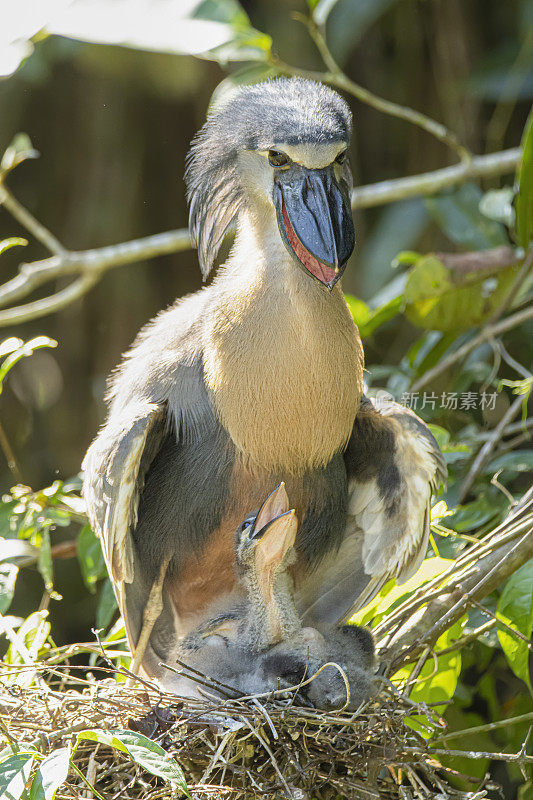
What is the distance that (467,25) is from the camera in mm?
4367

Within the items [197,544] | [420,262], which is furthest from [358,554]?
[420,262]

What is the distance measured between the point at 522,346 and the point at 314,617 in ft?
4.32

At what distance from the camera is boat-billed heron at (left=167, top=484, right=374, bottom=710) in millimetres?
1965

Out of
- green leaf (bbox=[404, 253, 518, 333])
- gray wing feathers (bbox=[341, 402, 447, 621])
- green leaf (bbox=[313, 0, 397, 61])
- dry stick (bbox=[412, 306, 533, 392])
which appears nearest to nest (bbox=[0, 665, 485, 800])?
gray wing feathers (bbox=[341, 402, 447, 621])

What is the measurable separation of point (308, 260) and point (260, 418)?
0.41 metres

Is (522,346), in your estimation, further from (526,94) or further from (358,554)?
(526,94)

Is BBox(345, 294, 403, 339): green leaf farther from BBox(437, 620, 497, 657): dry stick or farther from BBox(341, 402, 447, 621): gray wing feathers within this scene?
BBox(437, 620, 497, 657): dry stick

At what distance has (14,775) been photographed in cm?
147

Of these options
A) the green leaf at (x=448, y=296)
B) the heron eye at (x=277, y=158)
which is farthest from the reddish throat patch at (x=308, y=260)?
the green leaf at (x=448, y=296)

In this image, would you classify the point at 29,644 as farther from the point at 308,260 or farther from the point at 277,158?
the point at 277,158

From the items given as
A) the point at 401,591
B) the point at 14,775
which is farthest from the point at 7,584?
the point at 401,591

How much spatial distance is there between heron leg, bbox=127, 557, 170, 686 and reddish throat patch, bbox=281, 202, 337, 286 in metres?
0.86

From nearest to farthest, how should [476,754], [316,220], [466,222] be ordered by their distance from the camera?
[476,754] → [316,220] → [466,222]

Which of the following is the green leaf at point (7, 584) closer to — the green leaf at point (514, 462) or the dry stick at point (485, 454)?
the dry stick at point (485, 454)
